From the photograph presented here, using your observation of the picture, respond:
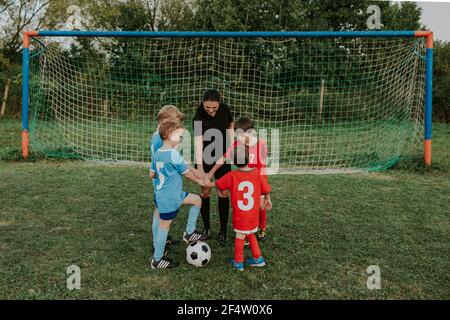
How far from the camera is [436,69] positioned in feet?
68.9

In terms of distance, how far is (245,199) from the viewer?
357 cm

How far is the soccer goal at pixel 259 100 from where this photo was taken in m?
7.91

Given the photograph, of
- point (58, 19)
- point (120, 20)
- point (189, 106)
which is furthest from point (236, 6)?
point (189, 106)

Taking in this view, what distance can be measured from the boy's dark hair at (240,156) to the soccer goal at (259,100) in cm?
394

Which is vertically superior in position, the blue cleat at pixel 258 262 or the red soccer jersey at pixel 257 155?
the red soccer jersey at pixel 257 155

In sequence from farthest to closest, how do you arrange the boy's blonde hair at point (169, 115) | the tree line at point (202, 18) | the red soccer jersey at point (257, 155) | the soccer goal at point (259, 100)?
the tree line at point (202, 18), the soccer goal at point (259, 100), the red soccer jersey at point (257, 155), the boy's blonde hair at point (169, 115)

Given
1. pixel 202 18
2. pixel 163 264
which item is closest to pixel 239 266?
pixel 163 264

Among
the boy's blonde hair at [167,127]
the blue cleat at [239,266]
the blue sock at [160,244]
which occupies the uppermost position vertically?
the boy's blonde hair at [167,127]

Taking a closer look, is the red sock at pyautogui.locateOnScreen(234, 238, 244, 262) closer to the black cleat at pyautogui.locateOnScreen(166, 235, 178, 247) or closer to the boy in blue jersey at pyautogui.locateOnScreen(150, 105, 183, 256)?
the boy in blue jersey at pyautogui.locateOnScreen(150, 105, 183, 256)

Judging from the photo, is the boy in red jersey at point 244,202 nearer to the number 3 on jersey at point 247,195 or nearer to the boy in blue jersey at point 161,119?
the number 3 on jersey at point 247,195

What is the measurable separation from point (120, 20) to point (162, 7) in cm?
369

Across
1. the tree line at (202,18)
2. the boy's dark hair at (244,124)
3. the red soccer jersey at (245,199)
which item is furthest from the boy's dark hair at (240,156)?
the tree line at (202,18)
